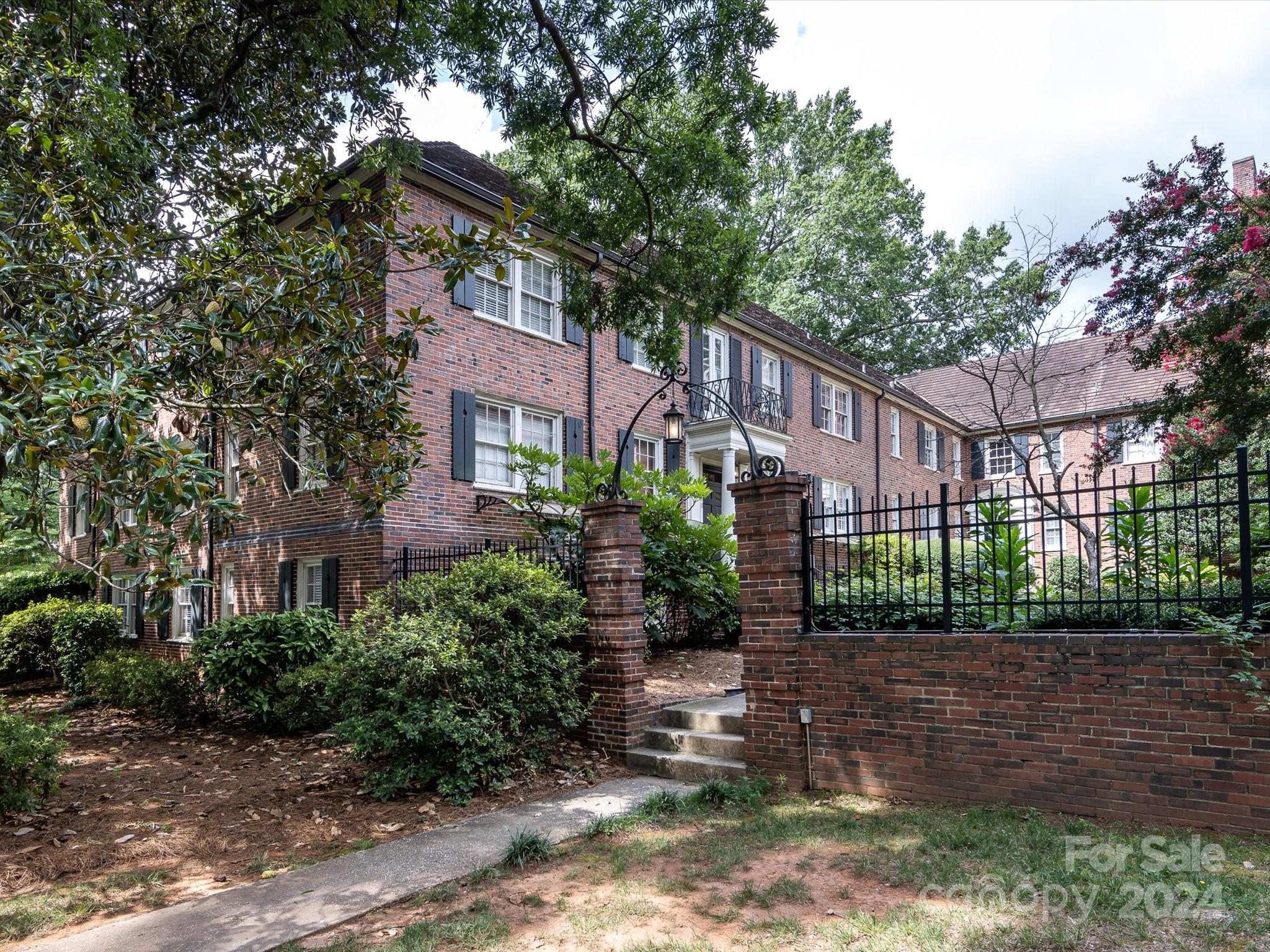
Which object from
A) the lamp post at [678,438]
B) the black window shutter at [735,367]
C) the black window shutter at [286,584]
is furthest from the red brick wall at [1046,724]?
the black window shutter at [735,367]

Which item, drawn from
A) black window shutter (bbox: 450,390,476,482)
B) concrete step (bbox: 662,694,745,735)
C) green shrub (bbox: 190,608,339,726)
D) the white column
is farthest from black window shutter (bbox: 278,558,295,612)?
the white column

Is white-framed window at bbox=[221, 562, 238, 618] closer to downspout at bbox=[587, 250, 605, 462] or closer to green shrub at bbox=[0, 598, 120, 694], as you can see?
green shrub at bbox=[0, 598, 120, 694]

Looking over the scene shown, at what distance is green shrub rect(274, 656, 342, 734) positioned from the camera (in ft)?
29.9

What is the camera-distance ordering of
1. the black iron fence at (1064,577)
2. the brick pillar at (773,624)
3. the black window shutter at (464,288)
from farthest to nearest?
the black window shutter at (464,288), the brick pillar at (773,624), the black iron fence at (1064,577)

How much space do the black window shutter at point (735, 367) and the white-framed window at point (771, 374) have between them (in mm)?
1330

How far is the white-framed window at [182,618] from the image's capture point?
1581 centimetres

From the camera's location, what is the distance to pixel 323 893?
184 inches

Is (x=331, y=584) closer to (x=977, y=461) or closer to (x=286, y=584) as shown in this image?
(x=286, y=584)

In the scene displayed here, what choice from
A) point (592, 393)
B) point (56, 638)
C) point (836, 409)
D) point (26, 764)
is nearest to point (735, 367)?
point (592, 393)

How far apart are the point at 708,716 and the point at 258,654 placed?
18.6 ft

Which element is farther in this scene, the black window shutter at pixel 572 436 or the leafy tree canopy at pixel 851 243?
the leafy tree canopy at pixel 851 243

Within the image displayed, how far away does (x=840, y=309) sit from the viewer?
33125 millimetres

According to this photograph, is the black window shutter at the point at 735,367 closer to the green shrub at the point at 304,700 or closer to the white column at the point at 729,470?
the white column at the point at 729,470

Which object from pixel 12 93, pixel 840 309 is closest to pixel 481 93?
pixel 12 93
